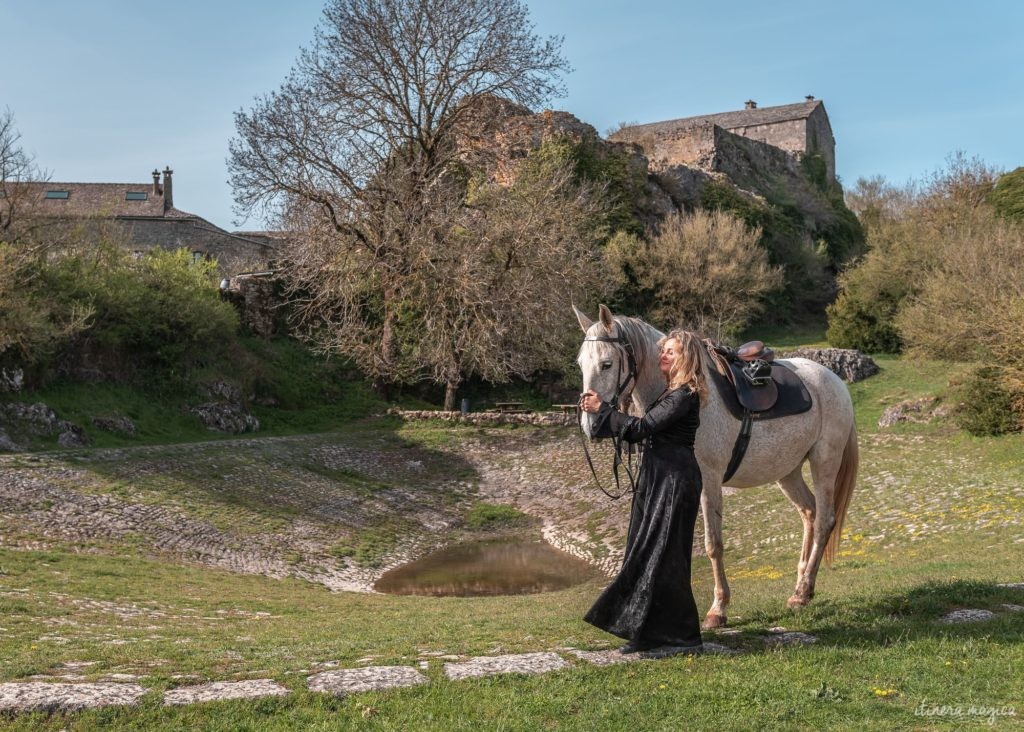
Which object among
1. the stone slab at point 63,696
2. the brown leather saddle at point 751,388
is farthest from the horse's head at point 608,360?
the stone slab at point 63,696

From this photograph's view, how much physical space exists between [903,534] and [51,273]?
89.5ft

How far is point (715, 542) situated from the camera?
8172mm

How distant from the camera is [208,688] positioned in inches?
257

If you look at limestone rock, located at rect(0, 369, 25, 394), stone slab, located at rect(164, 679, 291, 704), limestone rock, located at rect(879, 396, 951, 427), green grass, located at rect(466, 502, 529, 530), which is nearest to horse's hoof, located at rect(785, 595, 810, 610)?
stone slab, located at rect(164, 679, 291, 704)

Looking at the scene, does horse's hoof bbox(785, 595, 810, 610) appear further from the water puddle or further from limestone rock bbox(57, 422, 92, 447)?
limestone rock bbox(57, 422, 92, 447)

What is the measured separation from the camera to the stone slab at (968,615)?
313 inches

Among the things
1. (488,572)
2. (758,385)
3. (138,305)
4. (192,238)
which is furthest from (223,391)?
(758,385)

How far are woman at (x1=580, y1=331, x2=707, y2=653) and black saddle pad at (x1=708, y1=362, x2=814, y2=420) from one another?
47.7 inches

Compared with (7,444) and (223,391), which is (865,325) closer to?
(223,391)

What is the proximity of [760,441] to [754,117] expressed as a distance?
77.7m

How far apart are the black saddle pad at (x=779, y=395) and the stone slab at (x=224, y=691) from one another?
4766mm

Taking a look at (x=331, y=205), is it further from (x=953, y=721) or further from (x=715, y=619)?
(x=953, y=721)

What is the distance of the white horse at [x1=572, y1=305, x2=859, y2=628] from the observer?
24.5 ft

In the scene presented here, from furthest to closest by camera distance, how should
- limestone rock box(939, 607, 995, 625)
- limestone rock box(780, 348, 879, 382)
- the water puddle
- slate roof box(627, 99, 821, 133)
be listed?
1. slate roof box(627, 99, 821, 133)
2. limestone rock box(780, 348, 879, 382)
3. the water puddle
4. limestone rock box(939, 607, 995, 625)
